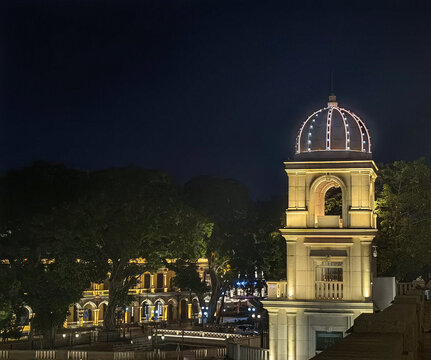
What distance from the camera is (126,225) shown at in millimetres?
50469

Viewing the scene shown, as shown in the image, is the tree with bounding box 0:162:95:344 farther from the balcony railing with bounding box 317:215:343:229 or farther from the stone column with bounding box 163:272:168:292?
the stone column with bounding box 163:272:168:292

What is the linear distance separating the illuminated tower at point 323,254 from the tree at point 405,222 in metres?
5.10

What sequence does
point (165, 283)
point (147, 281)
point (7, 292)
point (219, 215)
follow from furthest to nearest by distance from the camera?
point (165, 283) → point (147, 281) → point (219, 215) → point (7, 292)

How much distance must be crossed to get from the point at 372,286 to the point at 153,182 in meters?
25.5

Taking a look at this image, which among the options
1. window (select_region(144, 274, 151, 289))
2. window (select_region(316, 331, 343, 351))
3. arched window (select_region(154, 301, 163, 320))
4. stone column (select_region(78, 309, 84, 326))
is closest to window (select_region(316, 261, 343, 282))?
window (select_region(316, 331, 343, 351))

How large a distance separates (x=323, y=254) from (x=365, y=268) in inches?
76.0

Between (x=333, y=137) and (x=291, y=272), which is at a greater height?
(x=333, y=137)

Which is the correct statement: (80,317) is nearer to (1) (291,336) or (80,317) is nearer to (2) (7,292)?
(2) (7,292)

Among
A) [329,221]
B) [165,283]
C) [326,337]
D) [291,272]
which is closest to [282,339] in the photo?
[326,337]

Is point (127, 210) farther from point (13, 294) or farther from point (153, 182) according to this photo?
point (13, 294)

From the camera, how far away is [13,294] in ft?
139

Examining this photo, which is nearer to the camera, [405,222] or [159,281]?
[405,222]

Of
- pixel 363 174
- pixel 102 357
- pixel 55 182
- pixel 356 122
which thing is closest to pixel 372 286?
pixel 363 174

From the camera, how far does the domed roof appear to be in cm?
3275
